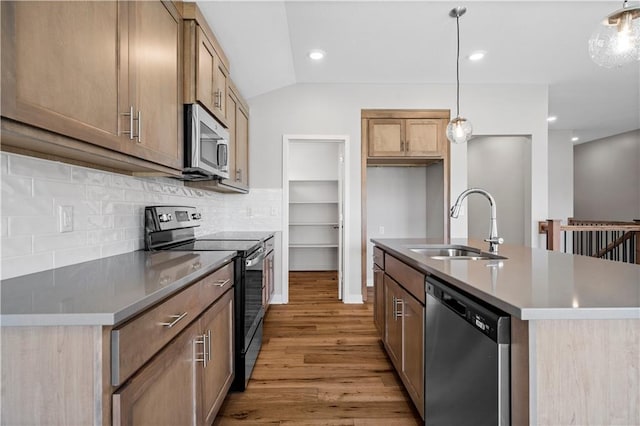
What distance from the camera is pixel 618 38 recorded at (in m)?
1.69

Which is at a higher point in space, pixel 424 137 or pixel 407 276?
pixel 424 137

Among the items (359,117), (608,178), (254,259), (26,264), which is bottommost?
(254,259)

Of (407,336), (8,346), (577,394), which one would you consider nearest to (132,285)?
(8,346)

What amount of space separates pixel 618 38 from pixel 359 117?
2.70 m

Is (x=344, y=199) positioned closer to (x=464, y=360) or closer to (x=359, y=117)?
(x=359, y=117)

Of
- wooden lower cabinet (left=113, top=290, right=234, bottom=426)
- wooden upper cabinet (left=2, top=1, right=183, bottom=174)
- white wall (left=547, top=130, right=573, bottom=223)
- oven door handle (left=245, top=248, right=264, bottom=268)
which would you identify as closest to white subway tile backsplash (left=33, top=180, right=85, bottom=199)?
wooden upper cabinet (left=2, top=1, right=183, bottom=174)

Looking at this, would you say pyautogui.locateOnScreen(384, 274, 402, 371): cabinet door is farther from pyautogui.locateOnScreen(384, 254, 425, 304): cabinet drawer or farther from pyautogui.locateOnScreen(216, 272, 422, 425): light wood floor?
pyautogui.locateOnScreen(216, 272, 422, 425): light wood floor

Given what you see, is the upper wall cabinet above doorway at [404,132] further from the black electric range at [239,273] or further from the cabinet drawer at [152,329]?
the cabinet drawer at [152,329]

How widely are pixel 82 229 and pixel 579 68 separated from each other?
16.1ft

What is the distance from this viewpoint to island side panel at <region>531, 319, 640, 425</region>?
84 centimetres

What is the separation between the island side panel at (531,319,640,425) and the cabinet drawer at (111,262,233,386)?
1029 mm

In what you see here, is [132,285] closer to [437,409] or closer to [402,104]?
[437,409]

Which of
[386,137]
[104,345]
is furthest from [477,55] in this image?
[104,345]

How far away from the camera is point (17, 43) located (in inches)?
33.5
